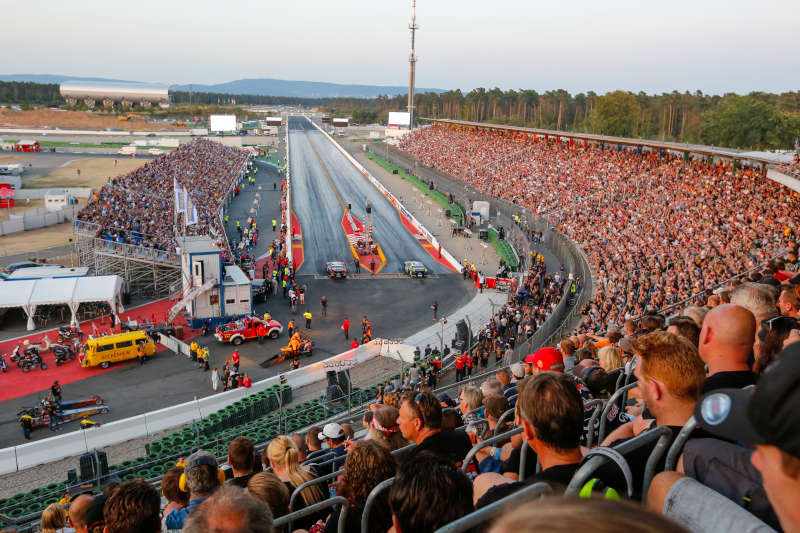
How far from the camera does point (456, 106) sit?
17588 cm

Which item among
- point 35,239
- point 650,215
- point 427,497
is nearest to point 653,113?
point 650,215

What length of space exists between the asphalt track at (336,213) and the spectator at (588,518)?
35417mm

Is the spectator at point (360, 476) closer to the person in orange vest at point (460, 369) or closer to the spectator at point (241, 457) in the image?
the spectator at point (241, 457)

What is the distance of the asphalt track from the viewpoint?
132ft

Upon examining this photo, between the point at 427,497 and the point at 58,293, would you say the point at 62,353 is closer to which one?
the point at 58,293

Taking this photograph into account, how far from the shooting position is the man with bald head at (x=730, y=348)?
4.16m

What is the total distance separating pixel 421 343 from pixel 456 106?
159 metres

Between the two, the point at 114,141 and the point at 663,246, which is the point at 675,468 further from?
the point at 114,141

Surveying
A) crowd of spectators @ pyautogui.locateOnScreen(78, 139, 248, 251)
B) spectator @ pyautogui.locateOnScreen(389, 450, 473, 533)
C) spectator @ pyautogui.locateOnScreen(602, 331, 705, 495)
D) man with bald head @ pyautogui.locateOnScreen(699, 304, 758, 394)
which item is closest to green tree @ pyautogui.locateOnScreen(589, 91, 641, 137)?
crowd of spectators @ pyautogui.locateOnScreen(78, 139, 248, 251)

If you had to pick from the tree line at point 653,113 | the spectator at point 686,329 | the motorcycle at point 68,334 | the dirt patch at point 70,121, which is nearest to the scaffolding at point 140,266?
the motorcycle at point 68,334

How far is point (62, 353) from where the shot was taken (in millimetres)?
23125

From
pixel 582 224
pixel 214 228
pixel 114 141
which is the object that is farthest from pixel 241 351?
→ pixel 114 141

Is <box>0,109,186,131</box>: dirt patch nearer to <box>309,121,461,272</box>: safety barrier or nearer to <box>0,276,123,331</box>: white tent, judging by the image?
<box>309,121,461,272</box>: safety barrier

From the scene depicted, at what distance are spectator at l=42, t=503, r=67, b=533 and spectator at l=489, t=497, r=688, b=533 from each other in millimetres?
6204
